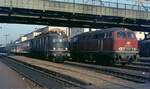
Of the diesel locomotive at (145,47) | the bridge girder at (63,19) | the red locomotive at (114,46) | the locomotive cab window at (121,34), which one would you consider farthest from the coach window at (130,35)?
the bridge girder at (63,19)

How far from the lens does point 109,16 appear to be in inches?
2397

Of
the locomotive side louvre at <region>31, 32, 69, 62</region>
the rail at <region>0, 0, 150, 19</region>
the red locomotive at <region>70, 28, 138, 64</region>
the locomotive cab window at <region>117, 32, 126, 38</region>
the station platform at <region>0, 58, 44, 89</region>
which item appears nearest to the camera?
the station platform at <region>0, 58, 44, 89</region>

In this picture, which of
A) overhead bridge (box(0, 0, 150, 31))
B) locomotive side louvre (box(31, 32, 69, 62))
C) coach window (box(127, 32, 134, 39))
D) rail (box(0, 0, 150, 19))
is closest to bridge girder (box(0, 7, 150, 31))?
overhead bridge (box(0, 0, 150, 31))

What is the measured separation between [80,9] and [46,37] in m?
16.4

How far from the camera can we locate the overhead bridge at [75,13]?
5275cm

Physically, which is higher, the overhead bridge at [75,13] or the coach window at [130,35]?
the overhead bridge at [75,13]

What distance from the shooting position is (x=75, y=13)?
57.1m

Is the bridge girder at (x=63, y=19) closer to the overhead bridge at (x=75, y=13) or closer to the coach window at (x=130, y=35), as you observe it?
the overhead bridge at (x=75, y=13)

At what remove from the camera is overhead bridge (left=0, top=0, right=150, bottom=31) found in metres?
52.8

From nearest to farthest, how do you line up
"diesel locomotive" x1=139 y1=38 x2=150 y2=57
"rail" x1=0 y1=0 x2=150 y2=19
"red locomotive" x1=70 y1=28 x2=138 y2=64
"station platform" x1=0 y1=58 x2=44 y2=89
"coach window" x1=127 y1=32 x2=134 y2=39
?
"station platform" x1=0 y1=58 x2=44 y2=89, "red locomotive" x1=70 y1=28 x2=138 y2=64, "coach window" x1=127 y1=32 x2=134 y2=39, "diesel locomotive" x1=139 y1=38 x2=150 y2=57, "rail" x1=0 y1=0 x2=150 y2=19

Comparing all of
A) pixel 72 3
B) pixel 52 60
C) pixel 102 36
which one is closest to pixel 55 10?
pixel 72 3

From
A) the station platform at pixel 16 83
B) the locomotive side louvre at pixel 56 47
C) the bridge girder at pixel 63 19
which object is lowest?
the station platform at pixel 16 83

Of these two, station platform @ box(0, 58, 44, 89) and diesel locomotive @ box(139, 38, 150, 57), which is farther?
diesel locomotive @ box(139, 38, 150, 57)

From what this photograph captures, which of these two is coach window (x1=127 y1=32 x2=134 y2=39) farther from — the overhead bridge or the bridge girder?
the bridge girder
